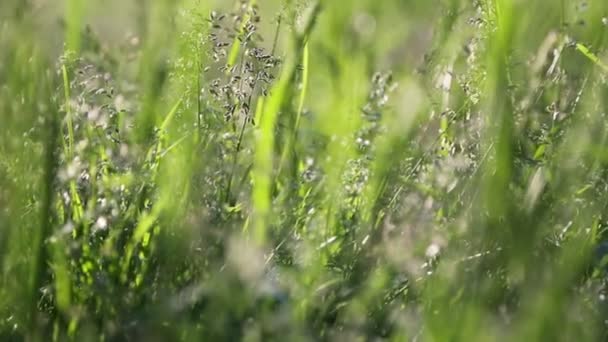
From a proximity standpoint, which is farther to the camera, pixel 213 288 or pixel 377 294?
pixel 377 294

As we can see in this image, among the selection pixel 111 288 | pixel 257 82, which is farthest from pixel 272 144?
pixel 111 288

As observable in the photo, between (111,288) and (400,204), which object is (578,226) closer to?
(400,204)

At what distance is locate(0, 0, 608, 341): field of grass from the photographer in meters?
1.61

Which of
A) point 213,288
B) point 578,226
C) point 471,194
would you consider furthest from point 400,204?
point 213,288

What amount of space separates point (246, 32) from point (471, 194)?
17.9 inches

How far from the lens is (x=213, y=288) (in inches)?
61.8

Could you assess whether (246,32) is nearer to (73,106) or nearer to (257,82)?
(257,82)

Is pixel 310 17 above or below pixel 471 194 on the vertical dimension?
above

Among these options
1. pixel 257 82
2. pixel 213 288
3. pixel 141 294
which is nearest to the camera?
pixel 213 288

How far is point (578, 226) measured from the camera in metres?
1.81

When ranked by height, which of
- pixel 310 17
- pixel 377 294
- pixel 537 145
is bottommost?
pixel 377 294

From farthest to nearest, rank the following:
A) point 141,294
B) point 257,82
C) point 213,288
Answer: point 257,82 < point 141,294 < point 213,288

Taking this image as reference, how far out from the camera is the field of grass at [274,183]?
1.61 meters

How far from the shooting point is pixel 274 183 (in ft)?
6.58
